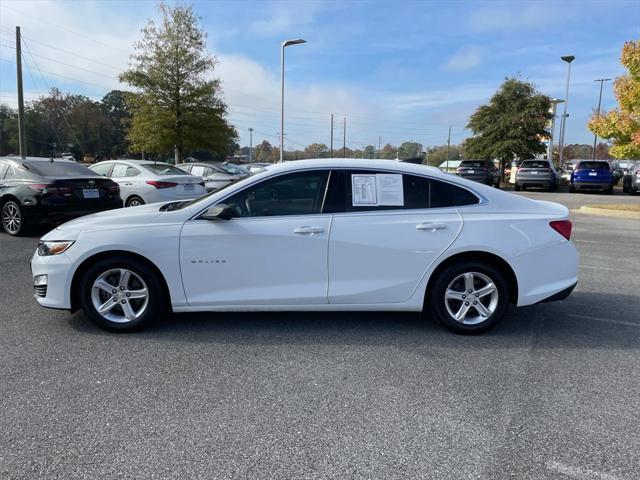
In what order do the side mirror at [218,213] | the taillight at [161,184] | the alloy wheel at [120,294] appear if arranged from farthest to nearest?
the taillight at [161,184], the alloy wheel at [120,294], the side mirror at [218,213]

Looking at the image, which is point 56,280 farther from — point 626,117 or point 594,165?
point 594,165

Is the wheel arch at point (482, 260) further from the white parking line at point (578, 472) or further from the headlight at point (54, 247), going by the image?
the headlight at point (54, 247)

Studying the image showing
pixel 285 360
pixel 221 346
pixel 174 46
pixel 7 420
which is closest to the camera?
pixel 7 420

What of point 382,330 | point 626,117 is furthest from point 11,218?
point 626,117

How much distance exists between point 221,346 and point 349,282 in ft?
3.88

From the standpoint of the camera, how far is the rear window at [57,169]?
920 centimetres

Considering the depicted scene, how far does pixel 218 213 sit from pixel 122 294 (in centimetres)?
110

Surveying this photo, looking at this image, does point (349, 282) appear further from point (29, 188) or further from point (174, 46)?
point (174, 46)

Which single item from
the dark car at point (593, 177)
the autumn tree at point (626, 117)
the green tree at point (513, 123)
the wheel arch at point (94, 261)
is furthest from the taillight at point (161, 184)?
the green tree at point (513, 123)

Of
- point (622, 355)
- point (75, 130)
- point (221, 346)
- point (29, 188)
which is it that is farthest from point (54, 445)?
point (75, 130)

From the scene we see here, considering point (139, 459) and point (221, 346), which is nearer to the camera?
point (139, 459)

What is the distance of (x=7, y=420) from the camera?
9.71 feet

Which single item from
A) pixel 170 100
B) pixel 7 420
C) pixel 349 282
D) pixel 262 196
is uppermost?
pixel 170 100

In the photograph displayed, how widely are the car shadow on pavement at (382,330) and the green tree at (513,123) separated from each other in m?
28.7
